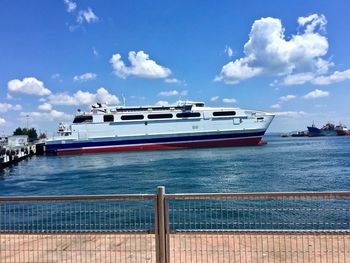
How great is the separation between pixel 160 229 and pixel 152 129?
66887mm

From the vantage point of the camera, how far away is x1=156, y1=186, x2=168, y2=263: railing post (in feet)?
14.8

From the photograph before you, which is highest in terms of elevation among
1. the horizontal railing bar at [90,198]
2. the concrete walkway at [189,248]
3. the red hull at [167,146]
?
the horizontal railing bar at [90,198]

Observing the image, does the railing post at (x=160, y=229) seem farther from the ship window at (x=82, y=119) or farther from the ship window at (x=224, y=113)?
the ship window at (x=82, y=119)

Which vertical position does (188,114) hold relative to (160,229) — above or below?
above

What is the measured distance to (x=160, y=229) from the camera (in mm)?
4566

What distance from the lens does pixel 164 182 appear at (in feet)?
92.7

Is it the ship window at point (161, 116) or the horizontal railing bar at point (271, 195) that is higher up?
the ship window at point (161, 116)

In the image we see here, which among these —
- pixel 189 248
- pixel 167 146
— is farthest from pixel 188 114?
pixel 189 248

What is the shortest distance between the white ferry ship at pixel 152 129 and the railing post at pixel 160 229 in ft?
219

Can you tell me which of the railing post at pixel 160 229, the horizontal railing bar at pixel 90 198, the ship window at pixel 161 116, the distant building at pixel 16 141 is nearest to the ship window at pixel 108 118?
the ship window at pixel 161 116

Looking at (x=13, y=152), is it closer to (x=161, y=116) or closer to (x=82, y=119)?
(x=82, y=119)

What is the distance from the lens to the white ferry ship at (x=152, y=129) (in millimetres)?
70500

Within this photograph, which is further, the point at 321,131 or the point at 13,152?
the point at 321,131

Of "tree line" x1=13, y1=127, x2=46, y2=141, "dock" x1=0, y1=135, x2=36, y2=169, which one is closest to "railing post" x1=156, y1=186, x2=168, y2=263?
"dock" x1=0, y1=135, x2=36, y2=169
